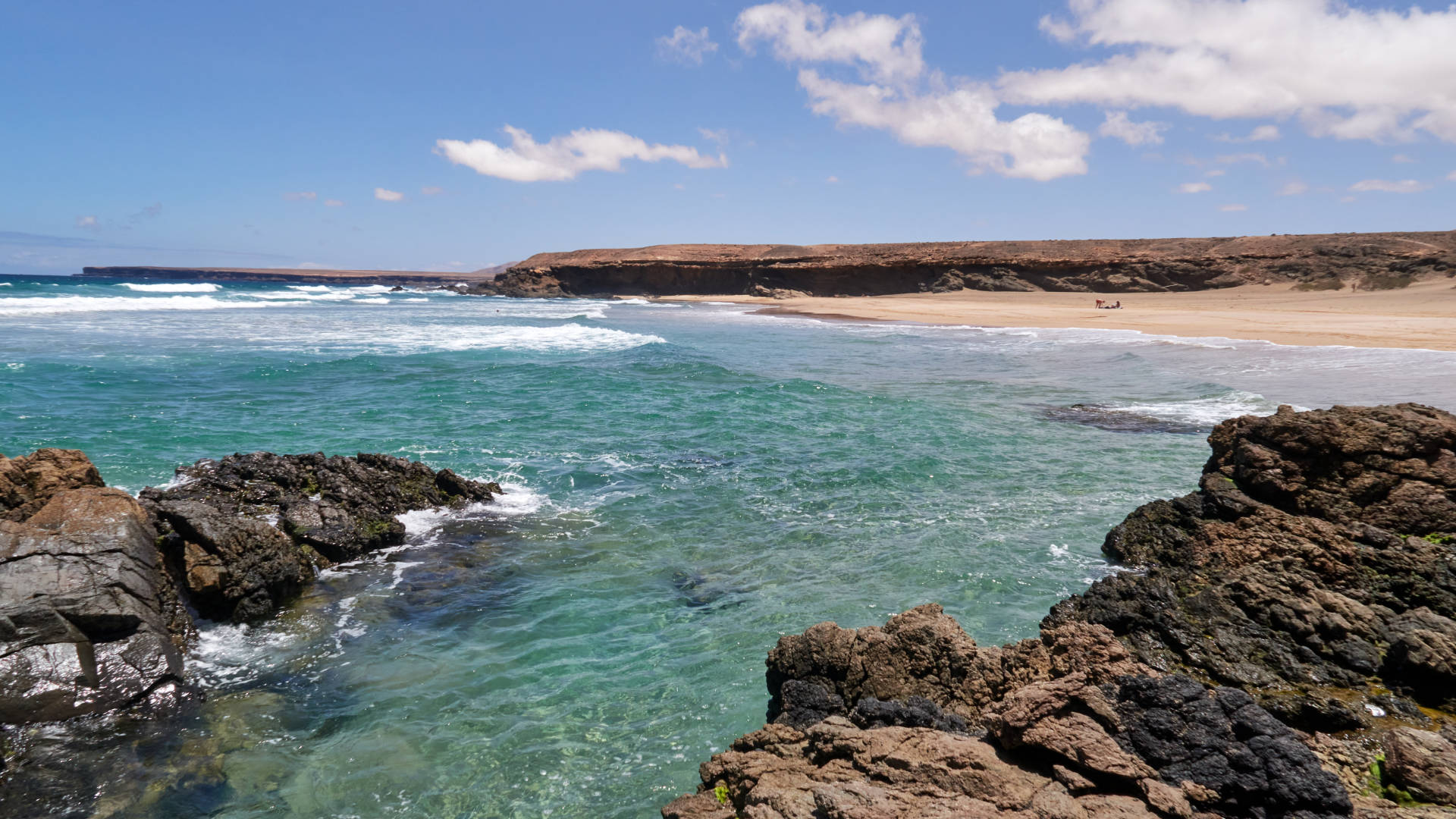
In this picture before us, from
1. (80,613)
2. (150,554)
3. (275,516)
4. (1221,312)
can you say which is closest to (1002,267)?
(1221,312)

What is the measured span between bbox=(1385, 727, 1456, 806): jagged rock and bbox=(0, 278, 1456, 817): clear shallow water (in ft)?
9.60

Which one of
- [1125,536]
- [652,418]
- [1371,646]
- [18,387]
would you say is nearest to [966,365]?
[652,418]

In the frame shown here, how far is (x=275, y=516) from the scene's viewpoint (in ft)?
26.0

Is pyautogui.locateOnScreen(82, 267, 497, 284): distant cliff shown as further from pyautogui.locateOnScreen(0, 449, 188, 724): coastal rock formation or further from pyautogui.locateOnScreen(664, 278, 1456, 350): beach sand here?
pyautogui.locateOnScreen(0, 449, 188, 724): coastal rock formation

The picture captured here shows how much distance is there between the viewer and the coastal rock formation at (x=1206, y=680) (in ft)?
10.6

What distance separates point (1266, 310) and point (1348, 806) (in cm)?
4365

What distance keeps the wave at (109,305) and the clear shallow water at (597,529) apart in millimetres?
23701

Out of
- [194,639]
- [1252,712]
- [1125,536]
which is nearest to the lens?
[1252,712]

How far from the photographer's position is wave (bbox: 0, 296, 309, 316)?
41.3 meters

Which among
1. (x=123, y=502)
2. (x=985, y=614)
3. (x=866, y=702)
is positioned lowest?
(x=985, y=614)

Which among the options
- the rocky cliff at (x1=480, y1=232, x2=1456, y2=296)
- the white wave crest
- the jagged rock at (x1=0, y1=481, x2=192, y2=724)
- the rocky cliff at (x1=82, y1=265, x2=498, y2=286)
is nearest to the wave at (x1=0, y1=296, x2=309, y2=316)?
the rocky cliff at (x1=480, y1=232, x2=1456, y2=296)

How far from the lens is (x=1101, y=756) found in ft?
10.8

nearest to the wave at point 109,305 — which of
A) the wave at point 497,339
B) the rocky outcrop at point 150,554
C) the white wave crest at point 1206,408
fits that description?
the wave at point 497,339

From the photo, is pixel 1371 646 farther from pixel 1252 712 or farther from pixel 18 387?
pixel 18 387
